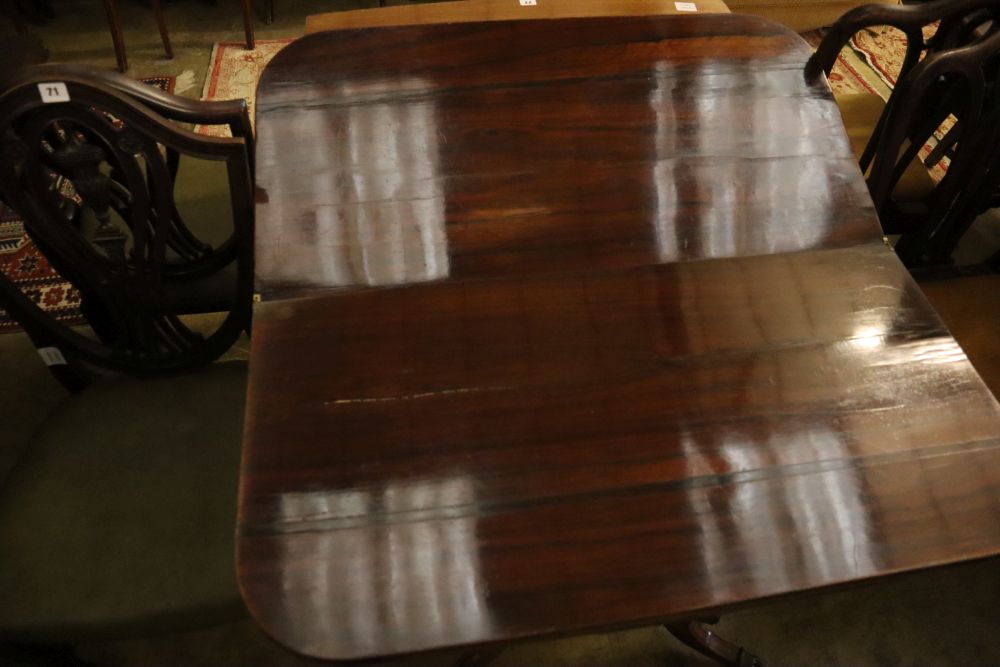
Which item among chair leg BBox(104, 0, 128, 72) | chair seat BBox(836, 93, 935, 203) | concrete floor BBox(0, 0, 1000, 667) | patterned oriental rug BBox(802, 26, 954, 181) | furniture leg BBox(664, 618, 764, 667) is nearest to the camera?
furniture leg BBox(664, 618, 764, 667)

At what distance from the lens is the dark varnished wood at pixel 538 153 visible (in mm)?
1062

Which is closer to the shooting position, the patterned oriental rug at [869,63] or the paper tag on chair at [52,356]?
the paper tag on chair at [52,356]

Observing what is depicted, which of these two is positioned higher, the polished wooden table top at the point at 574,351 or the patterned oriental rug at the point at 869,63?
the polished wooden table top at the point at 574,351

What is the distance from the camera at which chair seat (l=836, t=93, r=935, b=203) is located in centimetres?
167

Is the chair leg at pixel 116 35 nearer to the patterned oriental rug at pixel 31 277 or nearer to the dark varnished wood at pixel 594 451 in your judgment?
the patterned oriental rug at pixel 31 277

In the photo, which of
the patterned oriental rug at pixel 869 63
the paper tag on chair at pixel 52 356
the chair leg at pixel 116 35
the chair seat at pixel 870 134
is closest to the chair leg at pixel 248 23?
the chair leg at pixel 116 35

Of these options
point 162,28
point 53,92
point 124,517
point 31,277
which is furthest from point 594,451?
point 162,28

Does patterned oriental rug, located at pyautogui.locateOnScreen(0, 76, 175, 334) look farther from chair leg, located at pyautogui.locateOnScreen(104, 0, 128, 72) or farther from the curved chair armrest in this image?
the curved chair armrest

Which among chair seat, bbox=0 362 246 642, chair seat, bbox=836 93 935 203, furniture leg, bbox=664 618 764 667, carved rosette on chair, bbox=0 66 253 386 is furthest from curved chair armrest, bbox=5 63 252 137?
chair seat, bbox=836 93 935 203

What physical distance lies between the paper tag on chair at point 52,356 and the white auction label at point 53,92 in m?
0.47

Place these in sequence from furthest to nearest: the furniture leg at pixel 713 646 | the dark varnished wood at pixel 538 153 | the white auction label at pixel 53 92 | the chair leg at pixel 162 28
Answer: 1. the chair leg at pixel 162 28
2. the furniture leg at pixel 713 646
3. the dark varnished wood at pixel 538 153
4. the white auction label at pixel 53 92

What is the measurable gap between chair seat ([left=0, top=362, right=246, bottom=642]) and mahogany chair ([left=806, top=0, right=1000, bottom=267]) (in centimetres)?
127

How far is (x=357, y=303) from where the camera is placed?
1.00 meters

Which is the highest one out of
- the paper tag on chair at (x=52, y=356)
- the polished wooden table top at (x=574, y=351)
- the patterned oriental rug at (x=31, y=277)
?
the polished wooden table top at (x=574, y=351)
